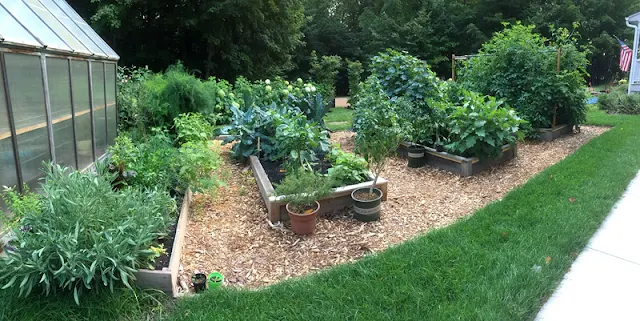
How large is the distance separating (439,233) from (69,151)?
398cm

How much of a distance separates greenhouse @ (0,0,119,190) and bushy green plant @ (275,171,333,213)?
2210mm

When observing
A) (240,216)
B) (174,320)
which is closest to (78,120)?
(240,216)

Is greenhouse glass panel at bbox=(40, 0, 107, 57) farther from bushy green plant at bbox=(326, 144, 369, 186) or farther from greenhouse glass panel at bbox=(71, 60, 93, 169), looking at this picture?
bushy green plant at bbox=(326, 144, 369, 186)

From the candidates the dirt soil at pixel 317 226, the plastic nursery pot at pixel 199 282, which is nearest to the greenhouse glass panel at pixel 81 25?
the dirt soil at pixel 317 226

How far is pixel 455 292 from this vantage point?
7.65 feet

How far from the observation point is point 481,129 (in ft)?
16.4

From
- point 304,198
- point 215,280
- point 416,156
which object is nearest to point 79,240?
point 215,280

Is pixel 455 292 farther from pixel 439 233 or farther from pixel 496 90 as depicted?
pixel 496 90

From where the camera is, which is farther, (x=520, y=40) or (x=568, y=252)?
(x=520, y=40)

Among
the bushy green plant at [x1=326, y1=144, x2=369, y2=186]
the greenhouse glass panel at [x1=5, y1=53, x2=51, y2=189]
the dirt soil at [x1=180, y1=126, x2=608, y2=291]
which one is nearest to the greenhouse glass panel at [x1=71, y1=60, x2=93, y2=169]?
the greenhouse glass panel at [x1=5, y1=53, x2=51, y2=189]

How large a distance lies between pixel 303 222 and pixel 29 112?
2.59 meters

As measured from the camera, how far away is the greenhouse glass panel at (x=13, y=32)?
111 inches

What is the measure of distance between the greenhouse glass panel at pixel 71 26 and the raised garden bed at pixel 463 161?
4.93 m

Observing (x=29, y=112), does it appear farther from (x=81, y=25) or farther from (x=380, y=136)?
(x=380, y=136)
